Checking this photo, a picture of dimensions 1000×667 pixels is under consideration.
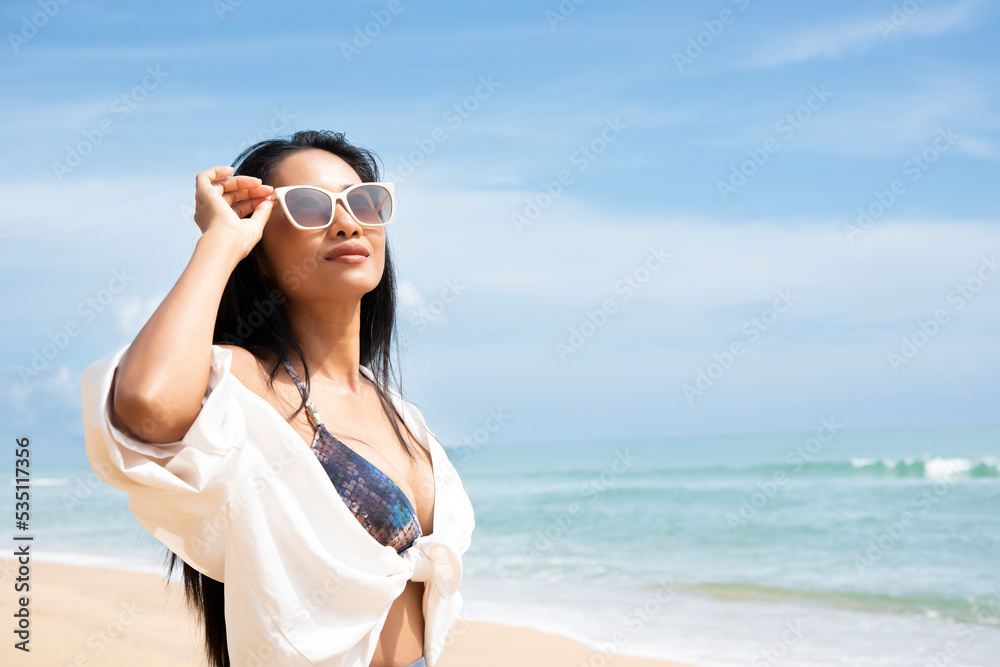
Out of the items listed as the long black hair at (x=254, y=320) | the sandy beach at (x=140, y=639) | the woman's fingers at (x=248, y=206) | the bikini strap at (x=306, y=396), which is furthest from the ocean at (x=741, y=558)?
the woman's fingers at (x=248, y=206)

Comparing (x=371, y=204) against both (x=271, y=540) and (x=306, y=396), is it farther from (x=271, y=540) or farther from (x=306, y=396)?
(x=271, y=540)

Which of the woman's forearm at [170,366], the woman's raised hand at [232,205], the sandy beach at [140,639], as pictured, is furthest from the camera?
the sandy beach at [140,639]

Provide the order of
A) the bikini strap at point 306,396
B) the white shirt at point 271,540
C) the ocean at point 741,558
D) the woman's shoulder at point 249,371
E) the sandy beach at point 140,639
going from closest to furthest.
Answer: the white shirt at point 271,540
the woman's shoulder at point 249,371
the bikini strap at point 306,396
the sandy beach at point 140,639
the ocean at point 741,558

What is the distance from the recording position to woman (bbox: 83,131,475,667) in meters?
1.58

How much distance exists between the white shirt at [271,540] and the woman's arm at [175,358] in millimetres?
45

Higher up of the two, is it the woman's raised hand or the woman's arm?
the woman's raised hand

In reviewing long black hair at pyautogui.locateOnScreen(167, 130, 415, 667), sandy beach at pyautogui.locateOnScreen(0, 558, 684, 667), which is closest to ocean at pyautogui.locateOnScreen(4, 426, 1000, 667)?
sandy beach at pyautogui.locateOnScreen(0, 558, 684, 667)

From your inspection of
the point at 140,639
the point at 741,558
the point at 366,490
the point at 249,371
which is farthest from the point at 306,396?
the point at 741,558

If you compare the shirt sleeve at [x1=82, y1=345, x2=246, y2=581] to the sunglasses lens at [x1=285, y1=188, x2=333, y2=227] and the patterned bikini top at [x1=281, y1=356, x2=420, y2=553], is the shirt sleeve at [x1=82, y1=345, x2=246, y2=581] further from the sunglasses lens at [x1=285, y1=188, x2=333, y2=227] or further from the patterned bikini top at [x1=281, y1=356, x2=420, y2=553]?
the sunglasses lens at [x1=285, y1=188, x2=333, y2=227]

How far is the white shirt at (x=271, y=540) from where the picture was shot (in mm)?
1676

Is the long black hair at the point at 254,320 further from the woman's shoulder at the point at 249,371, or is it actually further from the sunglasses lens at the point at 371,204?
the sunglasses lens at the point at 371,204

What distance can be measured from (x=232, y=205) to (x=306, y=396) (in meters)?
0.54

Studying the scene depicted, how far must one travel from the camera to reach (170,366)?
5.11ft

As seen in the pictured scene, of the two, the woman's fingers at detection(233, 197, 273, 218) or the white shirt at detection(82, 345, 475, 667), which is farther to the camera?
the woman's fingers at detection(233, 197, 273, 218)
